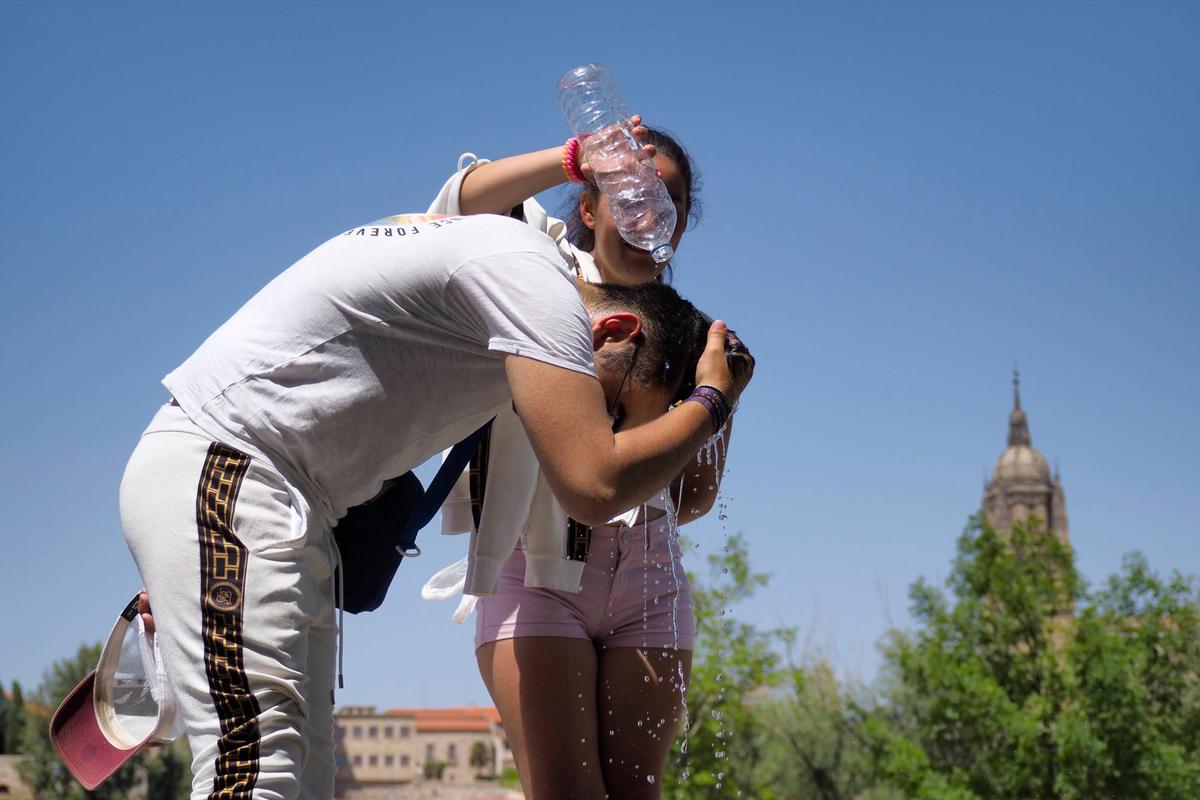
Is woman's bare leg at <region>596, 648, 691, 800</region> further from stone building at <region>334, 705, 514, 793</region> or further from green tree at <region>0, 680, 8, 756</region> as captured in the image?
stone building at <region>334, 705, 514, 793</region>

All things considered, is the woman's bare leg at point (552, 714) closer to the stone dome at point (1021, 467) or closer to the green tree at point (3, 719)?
the green tree at point (3, 719)

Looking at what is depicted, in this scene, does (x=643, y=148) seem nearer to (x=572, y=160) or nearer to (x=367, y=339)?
(x=572, y=160)

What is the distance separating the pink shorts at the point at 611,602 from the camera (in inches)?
128

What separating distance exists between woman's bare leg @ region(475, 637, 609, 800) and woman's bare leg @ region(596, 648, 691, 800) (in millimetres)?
38

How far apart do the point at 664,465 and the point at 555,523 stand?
3.43 feet

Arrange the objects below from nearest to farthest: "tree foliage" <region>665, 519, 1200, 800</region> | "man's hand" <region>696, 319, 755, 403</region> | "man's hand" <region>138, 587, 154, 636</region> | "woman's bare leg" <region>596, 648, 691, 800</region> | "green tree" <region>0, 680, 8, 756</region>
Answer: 1. "man's hand" <region>138, 587, 154, 636</region>
2. "man's hand" <region>696, 319, 755, 403</region>
3. "woman's bare leg" <region>596, 648, 691, 800</region>
4. "tree foliage" <region>665, 519, 1200, 800</region>
5. "green tree" <region>0, 680, 8, 756</region>

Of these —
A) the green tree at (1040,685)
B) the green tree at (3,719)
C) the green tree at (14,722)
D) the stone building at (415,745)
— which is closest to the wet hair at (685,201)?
the green tree at (1040,685)

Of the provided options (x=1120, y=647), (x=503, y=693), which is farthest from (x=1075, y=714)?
(x=503, y=693)

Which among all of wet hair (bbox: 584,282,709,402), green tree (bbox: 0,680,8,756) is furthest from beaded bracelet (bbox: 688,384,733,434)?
green tree (bbox: 0,680,8,756)

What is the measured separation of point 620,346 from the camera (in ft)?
8.93

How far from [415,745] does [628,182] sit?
104 meters

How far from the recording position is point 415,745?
4043 inches

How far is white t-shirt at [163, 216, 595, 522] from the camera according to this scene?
6.99 feet

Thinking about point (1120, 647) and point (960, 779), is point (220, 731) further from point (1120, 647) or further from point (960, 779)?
point (1120, 647)
